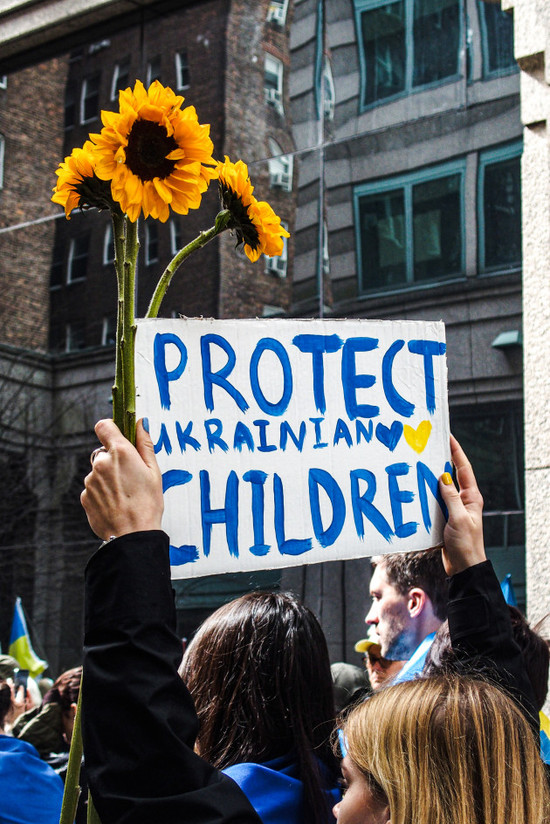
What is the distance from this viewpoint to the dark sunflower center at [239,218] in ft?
5.76

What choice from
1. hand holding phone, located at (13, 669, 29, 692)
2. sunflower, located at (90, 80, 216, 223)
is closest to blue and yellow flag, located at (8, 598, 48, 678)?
hand holding phone, located at (13, 669, 29, 692)

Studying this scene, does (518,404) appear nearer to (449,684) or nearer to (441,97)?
(441,97)

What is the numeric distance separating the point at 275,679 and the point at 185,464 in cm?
47

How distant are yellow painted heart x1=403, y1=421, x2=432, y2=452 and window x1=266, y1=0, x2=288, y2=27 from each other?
18.6 ft

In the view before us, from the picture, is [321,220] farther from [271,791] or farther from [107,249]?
[271,791]

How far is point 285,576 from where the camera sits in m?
5.77

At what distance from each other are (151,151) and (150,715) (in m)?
0.88

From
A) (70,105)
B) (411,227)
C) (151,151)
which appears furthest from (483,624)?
(70,105)

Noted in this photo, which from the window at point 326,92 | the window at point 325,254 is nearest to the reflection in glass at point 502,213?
the window at point 325,254

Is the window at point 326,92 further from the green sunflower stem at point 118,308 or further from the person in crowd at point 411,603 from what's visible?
the green sunflower stem at point 118,308

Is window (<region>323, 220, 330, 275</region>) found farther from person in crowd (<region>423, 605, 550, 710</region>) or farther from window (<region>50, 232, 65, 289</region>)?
person in crowd (<region>423, 605, 550, 710</region>)

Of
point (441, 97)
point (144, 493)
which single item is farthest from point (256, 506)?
point (441, 97)

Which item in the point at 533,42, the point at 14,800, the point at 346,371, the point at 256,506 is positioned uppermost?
the point at 533,42

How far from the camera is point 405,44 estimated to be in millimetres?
6461
